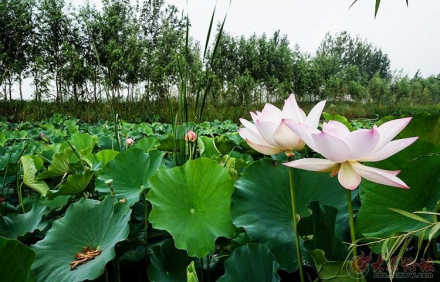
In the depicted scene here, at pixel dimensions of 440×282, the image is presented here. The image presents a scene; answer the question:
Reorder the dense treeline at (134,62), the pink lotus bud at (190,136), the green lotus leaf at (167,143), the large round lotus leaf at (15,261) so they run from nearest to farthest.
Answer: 1. the large round lotus leaf at (15,261)
2. the pink lotus bud at (190,136)
3. the green lotus leaf at (167,143)
4. the dense treeline at (134,62)

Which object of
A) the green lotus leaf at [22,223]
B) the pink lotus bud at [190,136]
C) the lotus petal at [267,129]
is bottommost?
the green lotus leaf at [22,223]

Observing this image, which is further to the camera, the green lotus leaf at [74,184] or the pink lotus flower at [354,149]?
the green lotus leaf at [74,184]

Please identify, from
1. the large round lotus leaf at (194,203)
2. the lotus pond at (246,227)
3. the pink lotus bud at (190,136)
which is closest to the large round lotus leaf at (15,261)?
the lotus pond at (246,227)

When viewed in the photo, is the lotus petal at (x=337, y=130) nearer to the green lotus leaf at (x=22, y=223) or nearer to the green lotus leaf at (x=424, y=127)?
the green lotus leaf at (x=424, y=127)

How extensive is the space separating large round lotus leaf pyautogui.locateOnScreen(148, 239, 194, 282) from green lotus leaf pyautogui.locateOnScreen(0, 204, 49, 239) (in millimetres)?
219

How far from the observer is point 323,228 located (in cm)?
31

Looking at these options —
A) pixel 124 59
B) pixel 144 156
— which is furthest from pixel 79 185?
pixel 124 59

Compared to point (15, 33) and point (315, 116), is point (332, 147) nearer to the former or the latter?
point (315, 116)

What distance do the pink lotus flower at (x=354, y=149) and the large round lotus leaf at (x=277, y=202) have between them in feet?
0.47

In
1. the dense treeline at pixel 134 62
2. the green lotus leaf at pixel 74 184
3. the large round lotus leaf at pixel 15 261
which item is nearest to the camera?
the large round lotus leaf at pixel 15 261

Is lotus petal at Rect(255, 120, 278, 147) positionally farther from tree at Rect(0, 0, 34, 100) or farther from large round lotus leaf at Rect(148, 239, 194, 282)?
tree at Rect(0, 0, 34, 100)

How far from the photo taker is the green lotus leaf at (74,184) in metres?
0.55

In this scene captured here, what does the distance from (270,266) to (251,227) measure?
2.0 inches

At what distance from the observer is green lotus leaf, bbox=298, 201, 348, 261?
31cm
